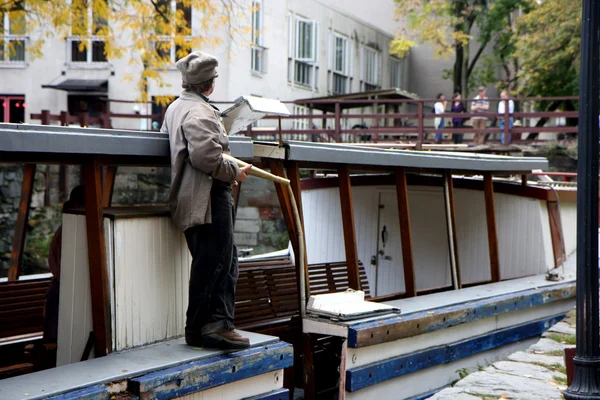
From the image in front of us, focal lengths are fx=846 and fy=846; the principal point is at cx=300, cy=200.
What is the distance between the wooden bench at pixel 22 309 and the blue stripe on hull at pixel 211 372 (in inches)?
88.3

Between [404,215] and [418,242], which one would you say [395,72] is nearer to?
[418,242]

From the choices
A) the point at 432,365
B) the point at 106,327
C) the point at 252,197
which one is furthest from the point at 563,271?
the point at 252,197

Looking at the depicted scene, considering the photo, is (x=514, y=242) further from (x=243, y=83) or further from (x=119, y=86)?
(x=119, y=86)

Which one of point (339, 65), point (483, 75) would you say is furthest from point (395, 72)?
point (339, 65)

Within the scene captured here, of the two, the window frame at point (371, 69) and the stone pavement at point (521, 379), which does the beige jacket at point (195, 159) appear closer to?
the stone pavement at point (521, 379)

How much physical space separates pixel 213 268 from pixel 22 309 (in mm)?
2722

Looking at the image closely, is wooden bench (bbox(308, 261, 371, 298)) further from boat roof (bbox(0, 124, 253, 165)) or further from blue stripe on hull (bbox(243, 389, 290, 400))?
boat roof (bbox(0, 124, 253, 165))

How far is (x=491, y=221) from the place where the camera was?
956cm

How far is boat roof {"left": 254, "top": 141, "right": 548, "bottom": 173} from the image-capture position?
6453 mm

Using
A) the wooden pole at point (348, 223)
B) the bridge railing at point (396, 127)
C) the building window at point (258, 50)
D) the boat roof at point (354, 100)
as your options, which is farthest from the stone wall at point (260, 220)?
the wooden pole at point (348, 223)

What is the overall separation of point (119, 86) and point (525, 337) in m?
19.9

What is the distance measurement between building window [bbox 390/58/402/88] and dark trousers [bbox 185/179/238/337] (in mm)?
35767

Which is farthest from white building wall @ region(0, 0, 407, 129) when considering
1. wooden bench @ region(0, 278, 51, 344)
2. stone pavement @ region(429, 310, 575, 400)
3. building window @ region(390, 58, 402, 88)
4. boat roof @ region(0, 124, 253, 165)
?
boat roof @ region(0, 124, 253, 165)

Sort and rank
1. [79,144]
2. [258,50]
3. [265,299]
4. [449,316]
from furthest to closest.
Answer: [258,50], [449,316], [265,299], [79,144]
